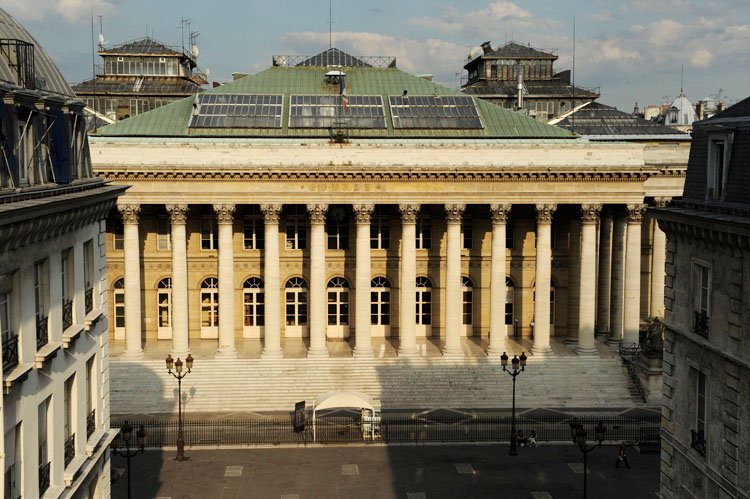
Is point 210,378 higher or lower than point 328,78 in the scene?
lower

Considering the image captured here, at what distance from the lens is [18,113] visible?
18.5 meters

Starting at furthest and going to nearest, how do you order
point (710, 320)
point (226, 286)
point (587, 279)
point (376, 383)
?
point (587, 279) < point (226, 286) < point (376, 383) < point (710, 320)

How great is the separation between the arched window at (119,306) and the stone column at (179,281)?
600 centimetres

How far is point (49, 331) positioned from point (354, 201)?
33.6 metres

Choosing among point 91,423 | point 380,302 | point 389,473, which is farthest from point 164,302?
point 91,423

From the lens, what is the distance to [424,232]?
57750 mm

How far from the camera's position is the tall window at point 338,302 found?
58000mm

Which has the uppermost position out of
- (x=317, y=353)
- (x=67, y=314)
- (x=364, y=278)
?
(x=67, y=314)

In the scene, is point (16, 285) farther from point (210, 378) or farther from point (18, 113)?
point (210, 378)

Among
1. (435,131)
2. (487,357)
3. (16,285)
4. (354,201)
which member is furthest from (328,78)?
(16,285)

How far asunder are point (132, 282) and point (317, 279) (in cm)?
1067

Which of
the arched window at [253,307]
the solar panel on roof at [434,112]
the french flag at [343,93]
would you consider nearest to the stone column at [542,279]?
the solar panel on roof at [434,112]

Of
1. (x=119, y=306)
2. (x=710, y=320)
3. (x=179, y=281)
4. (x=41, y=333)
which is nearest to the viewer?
(x=41, y=333)

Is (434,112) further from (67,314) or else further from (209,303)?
(67,314)
